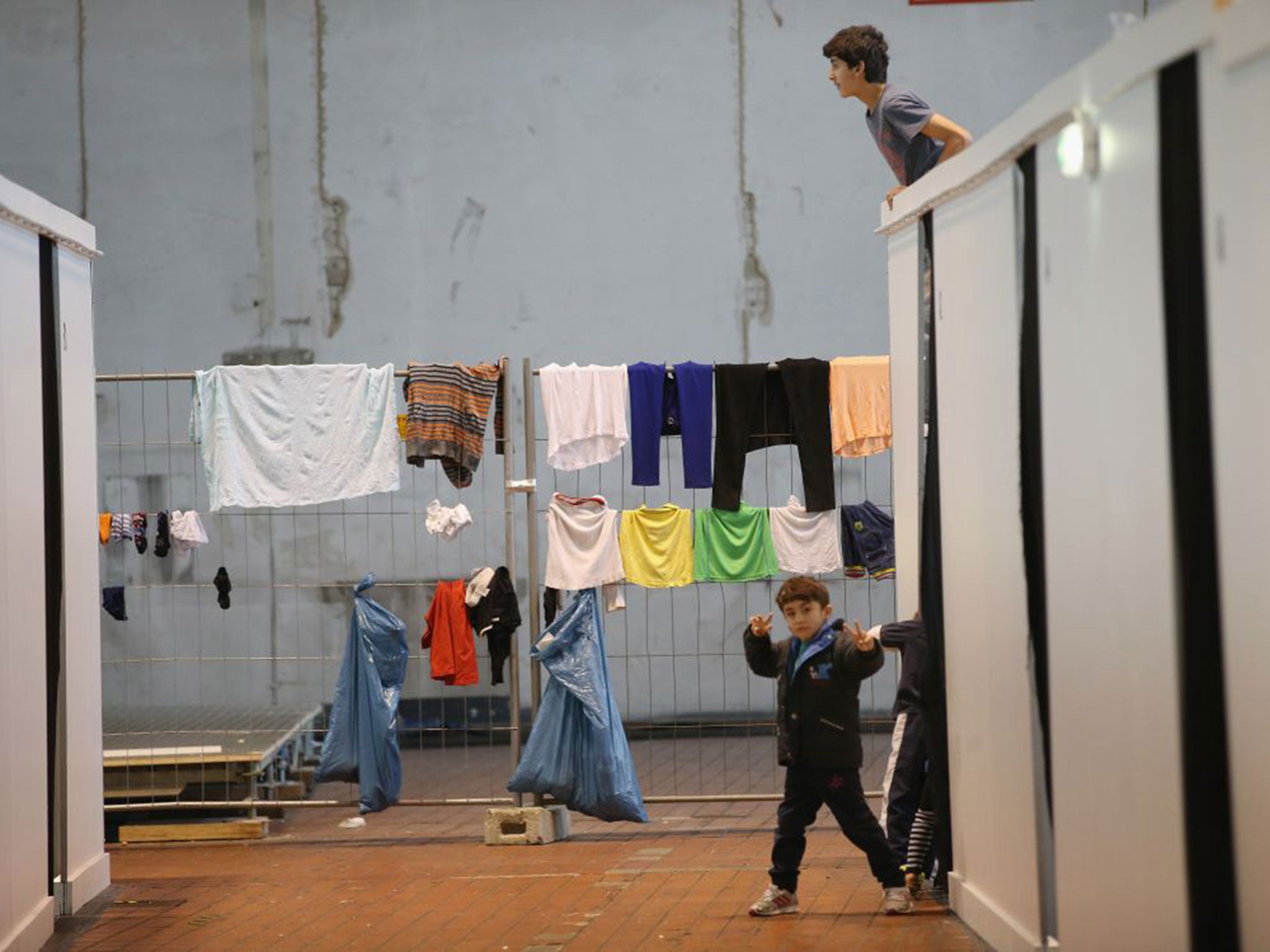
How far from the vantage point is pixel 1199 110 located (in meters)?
4.02

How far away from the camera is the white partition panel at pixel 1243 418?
12.5 ft

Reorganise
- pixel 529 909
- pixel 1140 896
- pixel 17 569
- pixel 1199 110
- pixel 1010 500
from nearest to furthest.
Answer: pixel 1199 110, pixel 1140 896, pixel 1010 500, pixel 17 569, pixel 529 909

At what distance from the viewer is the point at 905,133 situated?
7.08m

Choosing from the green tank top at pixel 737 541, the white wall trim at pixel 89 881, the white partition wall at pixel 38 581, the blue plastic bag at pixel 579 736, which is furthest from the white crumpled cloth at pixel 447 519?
the white wall trim at pixel 89 881

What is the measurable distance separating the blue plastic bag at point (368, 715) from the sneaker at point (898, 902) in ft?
10.5

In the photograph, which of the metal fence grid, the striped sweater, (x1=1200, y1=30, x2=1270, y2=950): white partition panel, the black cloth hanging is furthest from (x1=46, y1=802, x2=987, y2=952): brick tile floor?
the metal fence grid

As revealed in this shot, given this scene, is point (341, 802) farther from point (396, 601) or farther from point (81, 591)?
point (396, 601)

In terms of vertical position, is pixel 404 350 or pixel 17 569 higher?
pixel 404 350

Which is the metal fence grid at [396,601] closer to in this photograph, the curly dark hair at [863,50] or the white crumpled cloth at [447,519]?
the white crumpled cloth at [447,519]

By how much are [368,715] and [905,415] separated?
346 cm

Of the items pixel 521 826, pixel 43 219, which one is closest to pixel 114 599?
pixel 521 826

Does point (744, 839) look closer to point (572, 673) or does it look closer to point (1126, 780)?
point (572, 673)

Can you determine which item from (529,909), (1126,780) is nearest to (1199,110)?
(1126,780)

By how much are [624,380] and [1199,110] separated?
5405 millimetres
